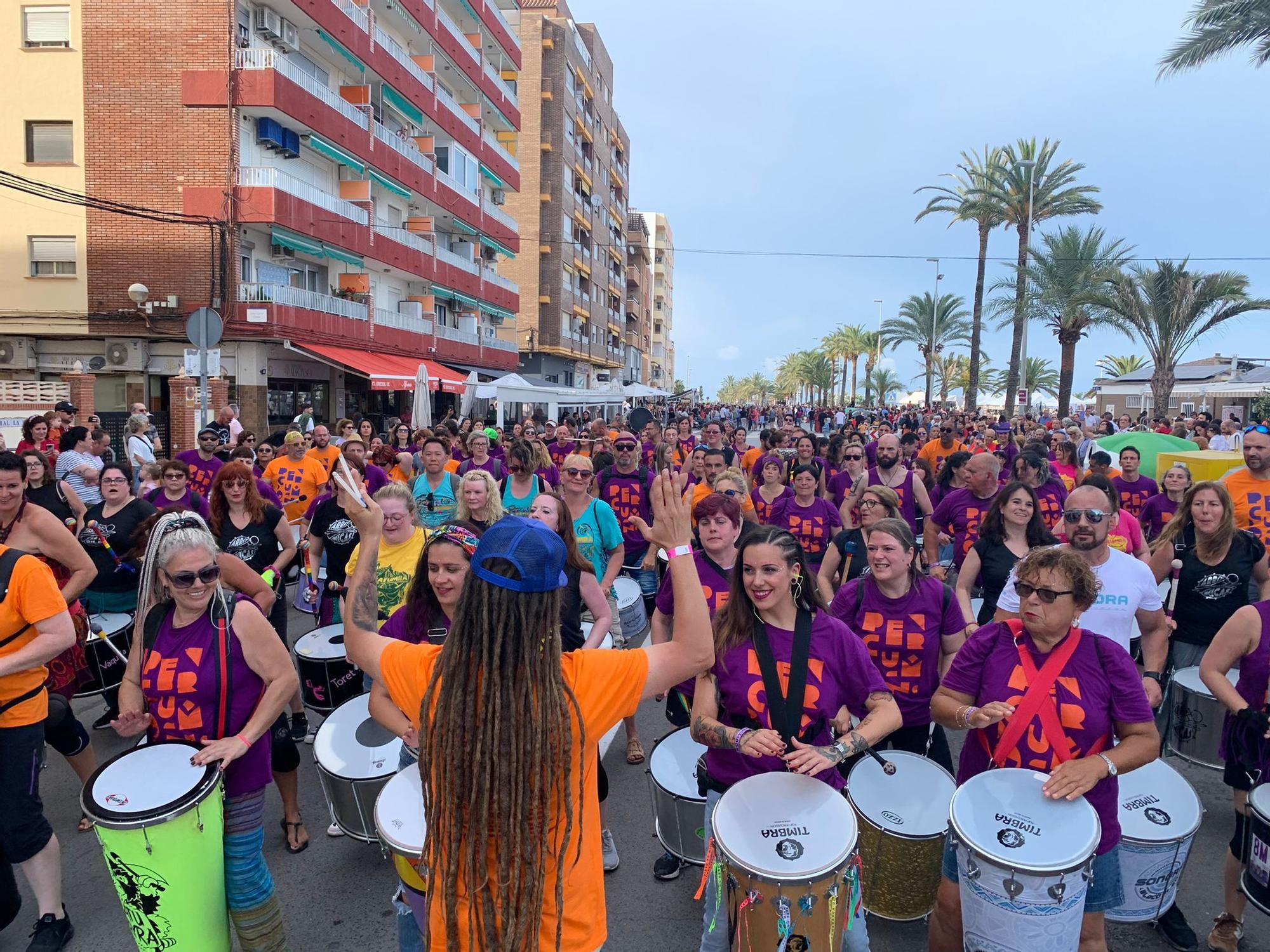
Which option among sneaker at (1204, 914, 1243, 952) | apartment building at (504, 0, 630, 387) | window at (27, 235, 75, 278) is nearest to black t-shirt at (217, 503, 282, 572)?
sneaker at (1204, 914, 1243, 952)

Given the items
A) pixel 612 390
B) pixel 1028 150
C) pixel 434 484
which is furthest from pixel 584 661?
pixel 1028 150

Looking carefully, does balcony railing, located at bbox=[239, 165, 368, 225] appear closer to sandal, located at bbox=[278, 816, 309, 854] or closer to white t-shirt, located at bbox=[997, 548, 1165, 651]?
sandal, located at bbox=[278, 816, 309, 854]

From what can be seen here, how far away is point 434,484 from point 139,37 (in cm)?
2175

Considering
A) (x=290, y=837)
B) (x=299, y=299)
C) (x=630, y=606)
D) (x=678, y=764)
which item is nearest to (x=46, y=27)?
(x=299, y=299)

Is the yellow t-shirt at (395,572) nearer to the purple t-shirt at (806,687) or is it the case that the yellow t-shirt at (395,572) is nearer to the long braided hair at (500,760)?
the purple t-shirt at (806,687)

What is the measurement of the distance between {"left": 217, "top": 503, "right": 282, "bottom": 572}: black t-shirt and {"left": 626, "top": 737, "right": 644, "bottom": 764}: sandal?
8.85ft

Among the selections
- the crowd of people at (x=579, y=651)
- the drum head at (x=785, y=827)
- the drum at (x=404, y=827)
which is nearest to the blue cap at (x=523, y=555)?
the crowd of people at (x=579, y=651)

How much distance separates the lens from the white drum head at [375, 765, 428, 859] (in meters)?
2.64

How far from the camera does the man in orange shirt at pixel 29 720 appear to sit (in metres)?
3.37

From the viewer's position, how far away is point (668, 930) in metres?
3.73

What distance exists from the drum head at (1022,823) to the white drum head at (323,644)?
10.8 feet

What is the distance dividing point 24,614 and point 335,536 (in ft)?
8.05

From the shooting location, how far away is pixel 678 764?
3.77 meters

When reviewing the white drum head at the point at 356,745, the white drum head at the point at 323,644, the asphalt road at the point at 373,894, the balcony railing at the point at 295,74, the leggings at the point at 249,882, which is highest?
the balcony railing at the point at 295,74
